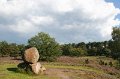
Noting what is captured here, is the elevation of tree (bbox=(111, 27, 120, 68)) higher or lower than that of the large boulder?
higher

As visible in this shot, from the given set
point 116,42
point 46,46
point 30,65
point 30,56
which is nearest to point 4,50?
point 46,46

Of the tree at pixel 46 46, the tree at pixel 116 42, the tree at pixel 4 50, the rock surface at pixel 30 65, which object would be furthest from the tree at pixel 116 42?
the rock surface at pixel 30 65

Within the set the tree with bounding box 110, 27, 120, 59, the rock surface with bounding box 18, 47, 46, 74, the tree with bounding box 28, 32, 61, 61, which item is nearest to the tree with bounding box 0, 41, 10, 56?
the tree with bounding box 28, 32, 61, 61

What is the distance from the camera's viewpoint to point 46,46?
8850 centimetres

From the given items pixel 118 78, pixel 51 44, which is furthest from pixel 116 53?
pixel 118 78

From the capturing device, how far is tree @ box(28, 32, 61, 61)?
86125 mm

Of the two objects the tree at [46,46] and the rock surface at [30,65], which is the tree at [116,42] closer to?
the tree at [46,46]

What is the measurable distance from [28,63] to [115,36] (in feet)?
194

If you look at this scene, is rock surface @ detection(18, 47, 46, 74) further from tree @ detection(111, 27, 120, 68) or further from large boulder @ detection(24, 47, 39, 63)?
tree @ detection(111, 27, 120, 68)

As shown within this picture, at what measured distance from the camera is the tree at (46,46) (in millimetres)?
86125

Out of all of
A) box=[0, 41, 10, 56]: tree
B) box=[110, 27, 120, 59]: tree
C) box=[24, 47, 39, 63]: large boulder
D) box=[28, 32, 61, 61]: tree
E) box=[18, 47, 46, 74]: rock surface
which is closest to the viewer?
box=[18, 47, 46, 74]: rock surface

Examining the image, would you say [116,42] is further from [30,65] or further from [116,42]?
[30,65]

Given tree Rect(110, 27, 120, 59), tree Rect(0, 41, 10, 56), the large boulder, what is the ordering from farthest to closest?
tree Rect(0, 41, 10, 56) → tree Rect(110, 27, 120, 59) → the large boulder

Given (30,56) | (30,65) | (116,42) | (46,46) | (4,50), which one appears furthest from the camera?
(4,50)
